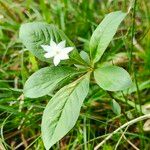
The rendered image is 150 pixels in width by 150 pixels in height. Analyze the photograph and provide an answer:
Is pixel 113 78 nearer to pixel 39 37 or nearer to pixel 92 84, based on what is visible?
pixel 39 37

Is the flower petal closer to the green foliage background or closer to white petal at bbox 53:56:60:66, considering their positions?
white petal at bbox 53:56:60:66

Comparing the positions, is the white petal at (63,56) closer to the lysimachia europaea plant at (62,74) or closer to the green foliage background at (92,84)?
the lysimachia europaea plant at (62,74)

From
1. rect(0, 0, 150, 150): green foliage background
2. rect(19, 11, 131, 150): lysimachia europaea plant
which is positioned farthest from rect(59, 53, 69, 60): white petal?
rect(0, 0, 150, 150): green foliage background

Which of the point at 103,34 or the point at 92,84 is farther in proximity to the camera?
the point at 92,84

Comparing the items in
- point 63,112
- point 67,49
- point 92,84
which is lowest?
point 92,84

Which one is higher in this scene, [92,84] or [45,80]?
[45,80]

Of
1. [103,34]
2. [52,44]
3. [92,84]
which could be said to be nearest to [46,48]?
[52,44]

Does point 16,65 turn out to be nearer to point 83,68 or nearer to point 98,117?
point 98,117
